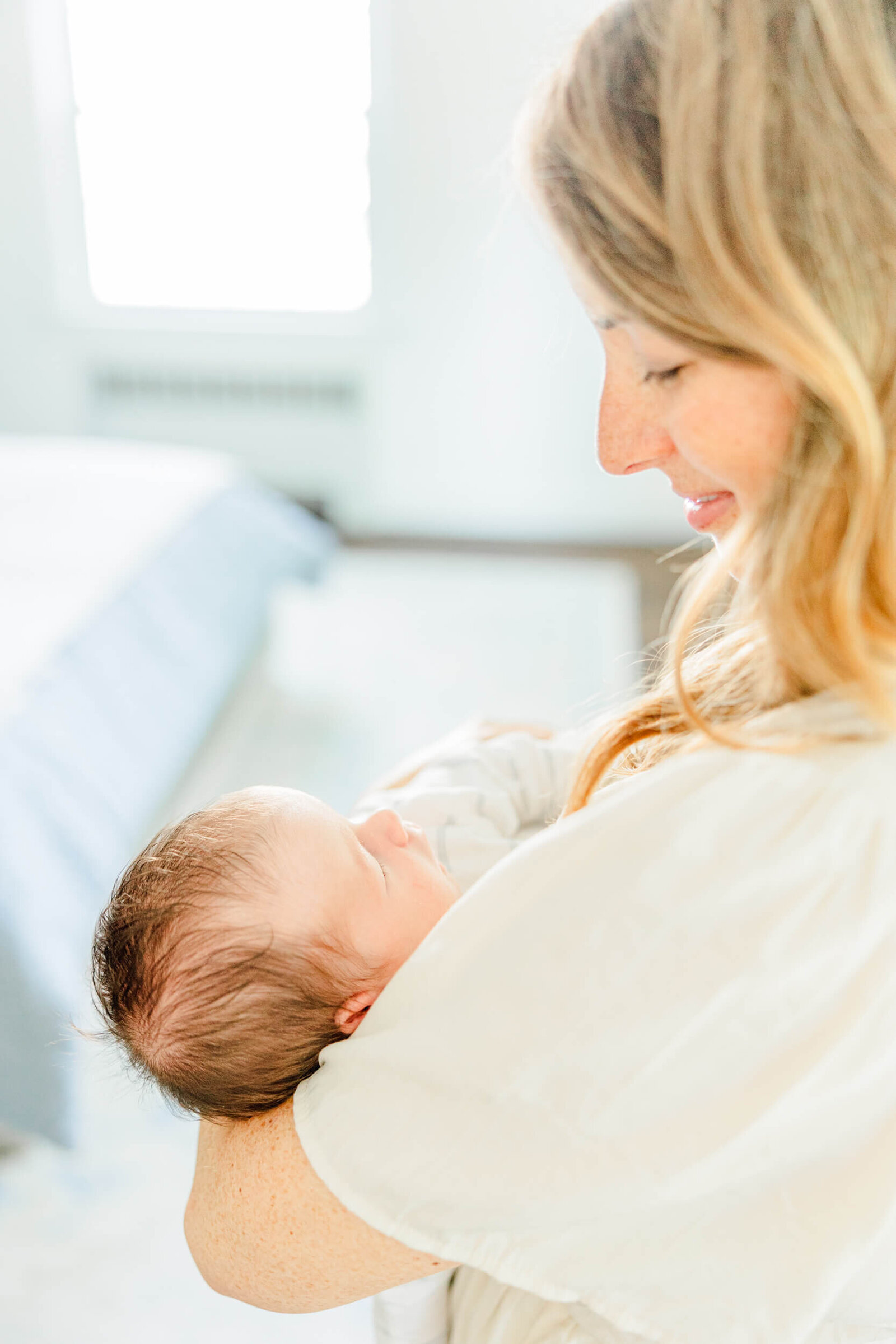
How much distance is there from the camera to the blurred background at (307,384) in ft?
8.18

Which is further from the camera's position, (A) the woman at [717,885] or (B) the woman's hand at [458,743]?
(B) the woman's hand at [458,743]

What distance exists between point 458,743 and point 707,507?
39 centimetres

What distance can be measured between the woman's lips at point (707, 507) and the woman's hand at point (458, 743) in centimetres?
34

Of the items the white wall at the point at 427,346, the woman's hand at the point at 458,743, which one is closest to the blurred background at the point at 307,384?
the white wall at the point at 427,346

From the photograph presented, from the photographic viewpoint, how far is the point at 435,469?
12.4ft

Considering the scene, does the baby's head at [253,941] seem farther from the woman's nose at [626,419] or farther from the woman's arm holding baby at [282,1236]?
the woman's nose at [626,419]

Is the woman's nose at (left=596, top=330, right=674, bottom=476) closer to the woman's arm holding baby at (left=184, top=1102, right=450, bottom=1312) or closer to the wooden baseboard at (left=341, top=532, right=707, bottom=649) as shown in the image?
the woman's arm holding baby at (left=184, top=1102, right=450, bottom=1312)

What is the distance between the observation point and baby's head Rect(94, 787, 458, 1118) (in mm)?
890

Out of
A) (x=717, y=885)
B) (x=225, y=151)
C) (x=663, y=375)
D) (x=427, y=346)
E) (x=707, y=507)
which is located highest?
(x=225, y=151)

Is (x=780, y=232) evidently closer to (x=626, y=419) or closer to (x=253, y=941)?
(x=626, y=419)

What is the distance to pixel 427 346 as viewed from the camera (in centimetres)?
361

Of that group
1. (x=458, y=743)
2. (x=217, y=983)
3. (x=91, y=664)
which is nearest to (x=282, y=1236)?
(x=217, y=983)

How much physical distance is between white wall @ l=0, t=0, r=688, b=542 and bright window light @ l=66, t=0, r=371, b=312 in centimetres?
13

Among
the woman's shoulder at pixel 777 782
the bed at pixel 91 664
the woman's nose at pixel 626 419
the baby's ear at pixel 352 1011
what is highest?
the woman's nose at pixel 626 419
